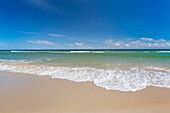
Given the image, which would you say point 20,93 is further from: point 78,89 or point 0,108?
point 78,89

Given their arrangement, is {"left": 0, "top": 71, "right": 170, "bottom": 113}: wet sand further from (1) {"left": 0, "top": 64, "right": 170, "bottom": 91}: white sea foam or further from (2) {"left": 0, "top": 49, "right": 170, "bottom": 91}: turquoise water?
(2) {"left": 0, "top": 49, "right": 170, "bottom": 91}: turquoise water

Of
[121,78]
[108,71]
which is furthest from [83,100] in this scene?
[108,71]

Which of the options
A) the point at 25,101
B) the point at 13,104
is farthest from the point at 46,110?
the point at 13,104

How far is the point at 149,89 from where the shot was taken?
311 cm

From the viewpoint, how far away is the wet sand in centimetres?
217

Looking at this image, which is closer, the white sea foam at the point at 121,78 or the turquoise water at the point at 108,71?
the white sea foam at the point at 121,78

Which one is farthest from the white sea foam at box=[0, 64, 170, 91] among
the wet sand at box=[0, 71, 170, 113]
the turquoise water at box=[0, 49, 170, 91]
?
the wet sand at box=[0, 71, 170, 113]

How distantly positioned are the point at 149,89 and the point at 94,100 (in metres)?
2.16

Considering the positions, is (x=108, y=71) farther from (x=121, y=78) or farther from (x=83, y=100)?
(x=83, y=100)

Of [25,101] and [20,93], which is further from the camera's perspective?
[20,93]

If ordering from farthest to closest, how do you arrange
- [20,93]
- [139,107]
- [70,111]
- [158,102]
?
[20,93] → [158,102] → [139,107] → [70,111]

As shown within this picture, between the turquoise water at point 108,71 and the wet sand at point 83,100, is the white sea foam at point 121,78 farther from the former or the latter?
the wet sand at point 83,100

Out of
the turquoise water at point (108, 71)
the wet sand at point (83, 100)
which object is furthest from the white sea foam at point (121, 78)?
the wet sand at point (83, 100)

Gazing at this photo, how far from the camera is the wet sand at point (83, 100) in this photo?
2170 mm
